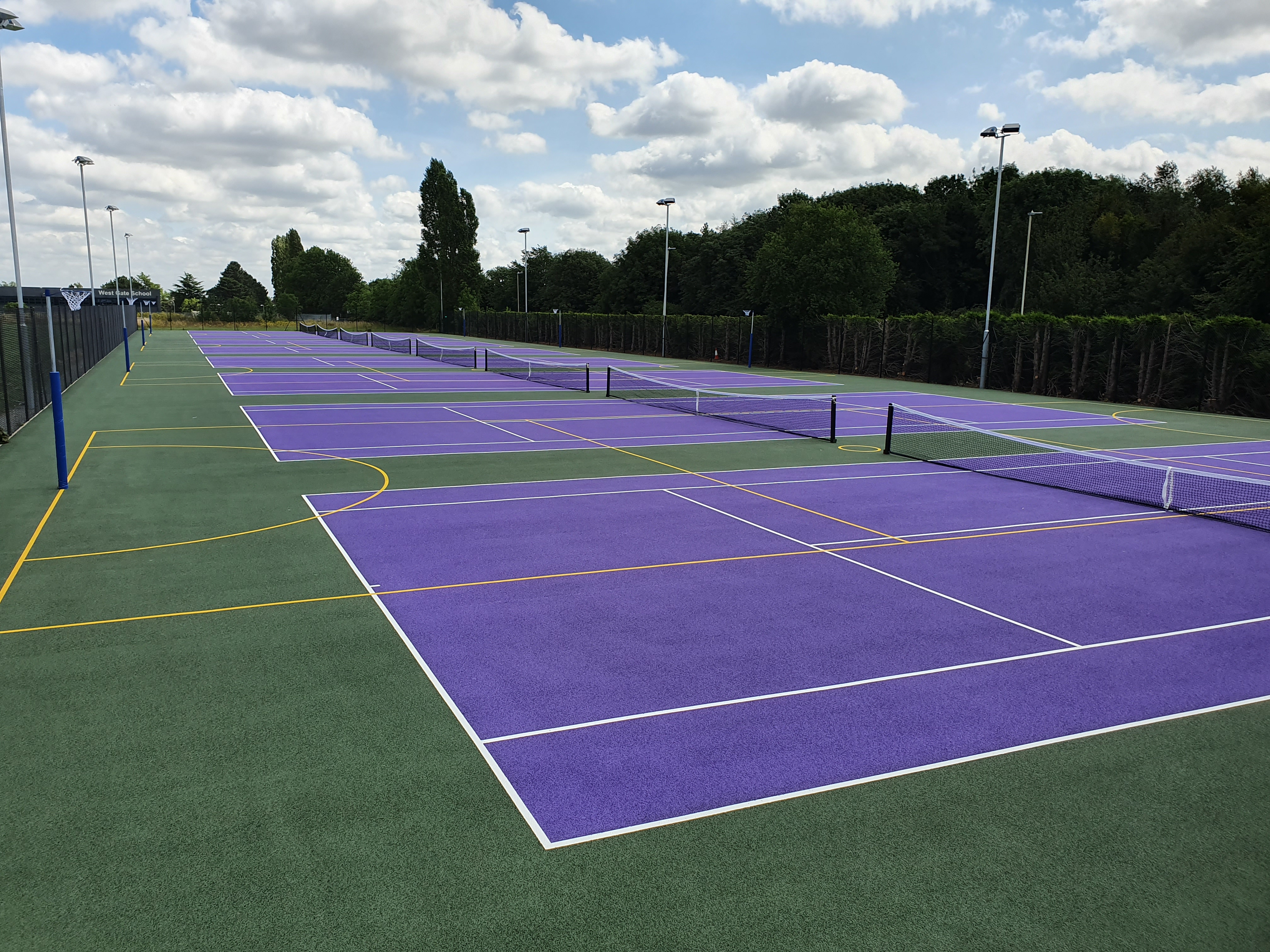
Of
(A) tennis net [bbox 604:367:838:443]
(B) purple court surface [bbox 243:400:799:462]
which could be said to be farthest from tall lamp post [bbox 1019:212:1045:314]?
(B) purple court surface [bbox 243:400:799:462]

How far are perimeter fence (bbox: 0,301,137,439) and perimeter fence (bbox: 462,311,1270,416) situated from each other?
34.6m

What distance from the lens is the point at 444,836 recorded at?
518 cm

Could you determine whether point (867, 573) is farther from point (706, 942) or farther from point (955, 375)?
point (955, 375)

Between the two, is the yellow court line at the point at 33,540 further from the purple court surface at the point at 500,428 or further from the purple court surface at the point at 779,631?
the purple court surface at the point at 500,428

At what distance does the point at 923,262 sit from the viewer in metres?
78.5

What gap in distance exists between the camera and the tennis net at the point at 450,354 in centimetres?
4965

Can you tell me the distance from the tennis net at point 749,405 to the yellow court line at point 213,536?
11.1 meters

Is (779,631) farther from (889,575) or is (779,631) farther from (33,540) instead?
(33,540)

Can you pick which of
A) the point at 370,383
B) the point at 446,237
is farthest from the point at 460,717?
the point at 446,237

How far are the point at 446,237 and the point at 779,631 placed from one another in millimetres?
103515

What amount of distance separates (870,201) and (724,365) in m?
44.2

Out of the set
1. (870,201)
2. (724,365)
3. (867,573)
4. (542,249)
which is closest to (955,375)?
(724,365)

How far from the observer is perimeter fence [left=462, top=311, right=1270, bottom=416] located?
3250cm

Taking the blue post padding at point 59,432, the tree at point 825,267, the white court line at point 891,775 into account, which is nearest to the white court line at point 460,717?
the white court line at point 891,775
